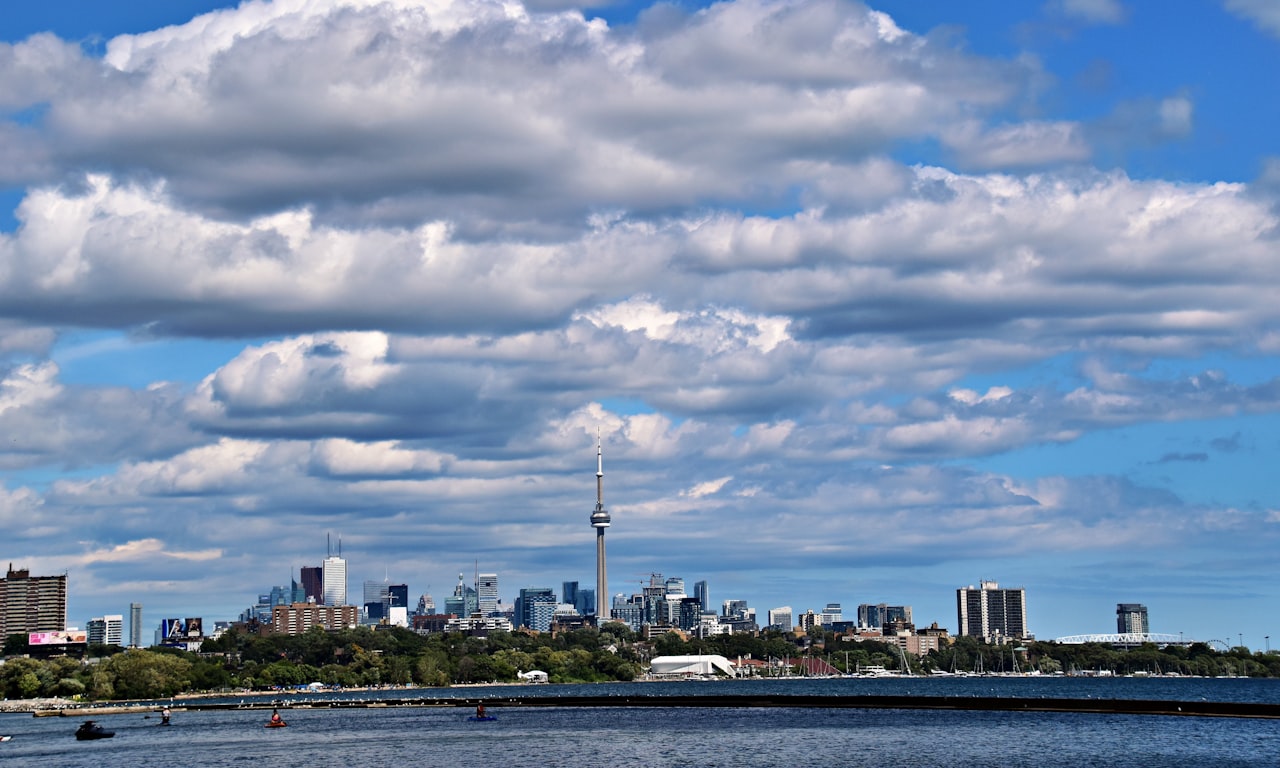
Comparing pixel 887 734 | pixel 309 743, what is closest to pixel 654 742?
pixel 887 734

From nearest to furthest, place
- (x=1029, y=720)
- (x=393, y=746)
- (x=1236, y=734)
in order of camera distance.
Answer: (x=1236, y=734) < (x=393, y=746) < (x=1029, y=720)

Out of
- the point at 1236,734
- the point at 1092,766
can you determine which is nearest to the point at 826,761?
the point at 1092,766

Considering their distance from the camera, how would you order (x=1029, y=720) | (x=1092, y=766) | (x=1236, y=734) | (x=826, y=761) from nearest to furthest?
(x=1092, y=766) < (x=826, y=761) < (x=1236, y=734) < (x=1029, y=720)

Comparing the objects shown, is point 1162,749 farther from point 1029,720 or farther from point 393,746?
point 393,746

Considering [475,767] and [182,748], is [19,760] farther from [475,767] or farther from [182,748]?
[475,767]

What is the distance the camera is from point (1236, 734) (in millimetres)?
159625

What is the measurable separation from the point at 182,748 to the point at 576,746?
143 feet

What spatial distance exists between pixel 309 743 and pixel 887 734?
6256cm

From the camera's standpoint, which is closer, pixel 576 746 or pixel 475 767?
pixel 475 767

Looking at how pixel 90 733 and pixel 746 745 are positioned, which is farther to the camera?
pixel 90 733

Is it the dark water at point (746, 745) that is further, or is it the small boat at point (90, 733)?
the small boat at point (90, 733)

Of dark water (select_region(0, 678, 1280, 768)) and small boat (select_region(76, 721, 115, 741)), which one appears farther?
small boat (select_region(76, 721, 115, 741))

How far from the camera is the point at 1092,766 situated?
12988 centimetres

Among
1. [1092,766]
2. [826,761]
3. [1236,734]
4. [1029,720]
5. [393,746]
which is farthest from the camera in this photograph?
[1029,720]
